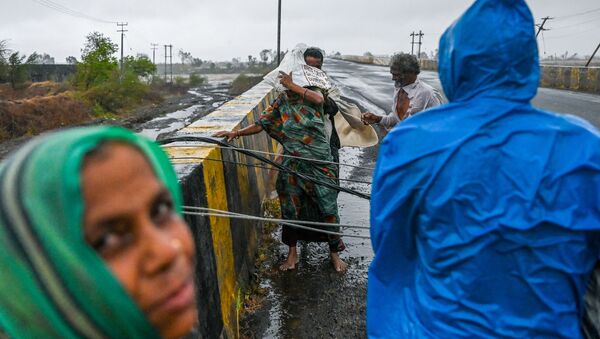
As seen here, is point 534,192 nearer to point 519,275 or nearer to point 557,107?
point 519,275

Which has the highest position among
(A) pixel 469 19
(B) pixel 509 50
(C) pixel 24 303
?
(A) pixel 469 19

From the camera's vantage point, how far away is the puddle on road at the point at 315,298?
3660 mm

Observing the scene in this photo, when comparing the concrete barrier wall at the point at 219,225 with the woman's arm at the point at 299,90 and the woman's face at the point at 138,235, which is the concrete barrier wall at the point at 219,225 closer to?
the woman's arm at the point at 299,90

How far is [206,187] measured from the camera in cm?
321

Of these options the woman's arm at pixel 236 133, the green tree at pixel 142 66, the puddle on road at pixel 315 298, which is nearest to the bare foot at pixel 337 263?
the puddle on road at pixel 315 298

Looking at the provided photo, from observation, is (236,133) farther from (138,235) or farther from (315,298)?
(138,235)

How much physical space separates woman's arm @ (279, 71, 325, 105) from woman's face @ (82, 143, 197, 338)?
3.51 meters

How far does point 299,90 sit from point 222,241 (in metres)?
1.54

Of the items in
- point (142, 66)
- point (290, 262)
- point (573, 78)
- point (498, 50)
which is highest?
point (142, 66)

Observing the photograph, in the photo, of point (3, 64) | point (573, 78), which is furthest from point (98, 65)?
point (573, 78)

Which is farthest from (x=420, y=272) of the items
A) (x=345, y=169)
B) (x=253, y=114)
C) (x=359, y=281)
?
(x=345, y=169)

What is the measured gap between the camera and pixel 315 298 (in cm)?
414

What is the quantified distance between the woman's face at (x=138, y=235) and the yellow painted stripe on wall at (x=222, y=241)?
2.38 meters

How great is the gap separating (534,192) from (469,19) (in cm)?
58
